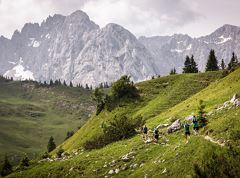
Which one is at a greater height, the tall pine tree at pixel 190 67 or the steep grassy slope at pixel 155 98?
the tall pine tree at pixel 190 67

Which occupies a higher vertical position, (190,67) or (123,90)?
(190,67)

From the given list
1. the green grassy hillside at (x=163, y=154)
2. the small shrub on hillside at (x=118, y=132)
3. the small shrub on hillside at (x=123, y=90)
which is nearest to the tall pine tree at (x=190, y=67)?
the small shrub on hillside at (x=123, y=90)

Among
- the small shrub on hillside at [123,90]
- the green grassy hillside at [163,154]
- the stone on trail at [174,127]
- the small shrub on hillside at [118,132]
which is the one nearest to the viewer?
the green grassy hillside at [163,154]

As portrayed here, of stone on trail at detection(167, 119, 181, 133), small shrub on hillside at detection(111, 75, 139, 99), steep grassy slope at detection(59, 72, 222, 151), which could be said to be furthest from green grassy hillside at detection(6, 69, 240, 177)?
small shrub on hillside at detection(111, 75, 139, 99)

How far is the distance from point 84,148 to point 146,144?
22545 mm

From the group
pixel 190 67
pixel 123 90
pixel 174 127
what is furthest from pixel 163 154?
pixel 190 67

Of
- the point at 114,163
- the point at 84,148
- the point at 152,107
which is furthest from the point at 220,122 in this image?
the point at 152,107

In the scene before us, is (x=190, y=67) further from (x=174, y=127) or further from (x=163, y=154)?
(x=163, y=154)

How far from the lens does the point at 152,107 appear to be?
3211 inches

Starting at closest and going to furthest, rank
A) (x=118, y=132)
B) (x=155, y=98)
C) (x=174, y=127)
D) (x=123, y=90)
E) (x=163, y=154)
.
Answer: (x=163, y=154) → (x=174, y=127) → (x=118, y=132) → (x=155, y=98) → (x=123, y=90)

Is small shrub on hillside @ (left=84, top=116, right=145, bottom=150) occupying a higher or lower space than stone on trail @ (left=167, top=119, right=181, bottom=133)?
lower

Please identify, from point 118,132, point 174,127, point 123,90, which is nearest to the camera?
point 174,127

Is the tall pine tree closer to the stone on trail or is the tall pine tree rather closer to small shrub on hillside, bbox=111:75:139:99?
small shrub on hillside, bbox=111:75:139:99

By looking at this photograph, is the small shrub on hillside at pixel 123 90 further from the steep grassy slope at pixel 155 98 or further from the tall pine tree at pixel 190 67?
the tall pine tree at pixel 190 67
